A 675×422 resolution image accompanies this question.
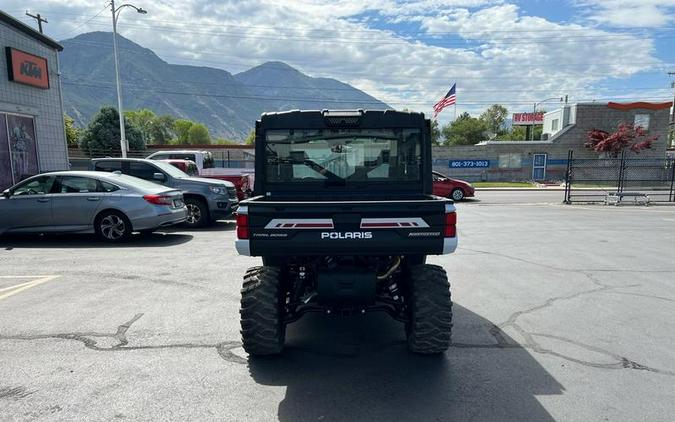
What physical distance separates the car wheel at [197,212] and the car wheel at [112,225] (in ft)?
7.48

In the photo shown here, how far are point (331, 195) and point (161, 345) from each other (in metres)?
Result: 2.26

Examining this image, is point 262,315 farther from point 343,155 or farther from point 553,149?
point 553,149

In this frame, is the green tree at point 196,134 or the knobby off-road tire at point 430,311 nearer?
the knobby off-road tire at point 430,311

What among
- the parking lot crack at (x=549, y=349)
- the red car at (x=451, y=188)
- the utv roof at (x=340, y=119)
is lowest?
the parking lot crack at (x=549, y=349)

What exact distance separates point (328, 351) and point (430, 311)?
1078mm

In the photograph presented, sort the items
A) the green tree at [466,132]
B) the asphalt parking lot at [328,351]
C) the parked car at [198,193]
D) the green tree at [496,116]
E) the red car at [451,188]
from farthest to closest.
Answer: the green tree at [496,116], the green tree at [466,132], the red car at [451,188], the parked car at [198,193], the asphalt parking lot at [328,351]

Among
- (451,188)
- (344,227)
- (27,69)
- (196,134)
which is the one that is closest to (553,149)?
(451,188)

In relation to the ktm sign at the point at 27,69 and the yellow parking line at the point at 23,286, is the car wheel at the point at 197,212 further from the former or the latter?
the ktm sign at the point at 27,69

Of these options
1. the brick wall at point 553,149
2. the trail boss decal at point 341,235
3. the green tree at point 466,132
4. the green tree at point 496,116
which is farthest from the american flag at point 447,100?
the green tree at point 496,116

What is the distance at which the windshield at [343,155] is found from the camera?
4719 millimetres

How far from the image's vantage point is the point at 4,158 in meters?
13.9

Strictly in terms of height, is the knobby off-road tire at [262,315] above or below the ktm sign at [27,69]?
below

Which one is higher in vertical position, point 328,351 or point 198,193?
point 198,193

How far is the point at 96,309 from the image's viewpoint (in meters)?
5.16
